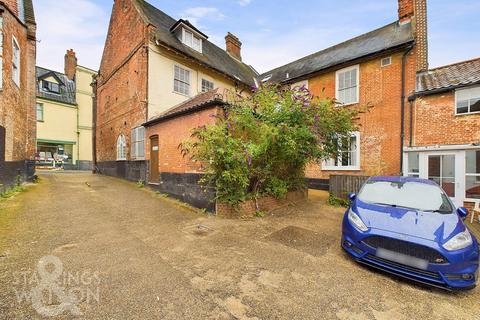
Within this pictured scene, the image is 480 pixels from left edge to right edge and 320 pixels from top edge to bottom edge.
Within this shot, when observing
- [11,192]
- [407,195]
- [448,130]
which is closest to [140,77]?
[11,192]

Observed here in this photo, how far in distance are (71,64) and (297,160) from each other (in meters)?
29.0

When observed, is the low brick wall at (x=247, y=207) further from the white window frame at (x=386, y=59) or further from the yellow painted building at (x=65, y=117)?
the yellow painted building at (x=65, y=117)

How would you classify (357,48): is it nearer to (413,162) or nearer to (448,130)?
(448,130)

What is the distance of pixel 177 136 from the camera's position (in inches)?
328

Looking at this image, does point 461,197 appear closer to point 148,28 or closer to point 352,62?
point 352,62

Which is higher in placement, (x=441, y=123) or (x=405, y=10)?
(x=405, y=10)

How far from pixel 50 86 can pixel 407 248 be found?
29.4 m

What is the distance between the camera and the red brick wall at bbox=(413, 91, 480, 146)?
7.69 meters

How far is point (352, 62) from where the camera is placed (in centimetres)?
1115

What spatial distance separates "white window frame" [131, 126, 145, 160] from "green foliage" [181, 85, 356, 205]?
4.93m

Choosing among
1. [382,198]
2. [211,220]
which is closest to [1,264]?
[211,220]

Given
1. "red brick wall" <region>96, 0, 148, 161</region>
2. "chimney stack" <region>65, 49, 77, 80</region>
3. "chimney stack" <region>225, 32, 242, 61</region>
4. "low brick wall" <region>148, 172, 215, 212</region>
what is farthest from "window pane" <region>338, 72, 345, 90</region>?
"chimney stack" <region>65, 49, 77, 80</region>

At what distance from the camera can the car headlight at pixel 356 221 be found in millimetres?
3533
